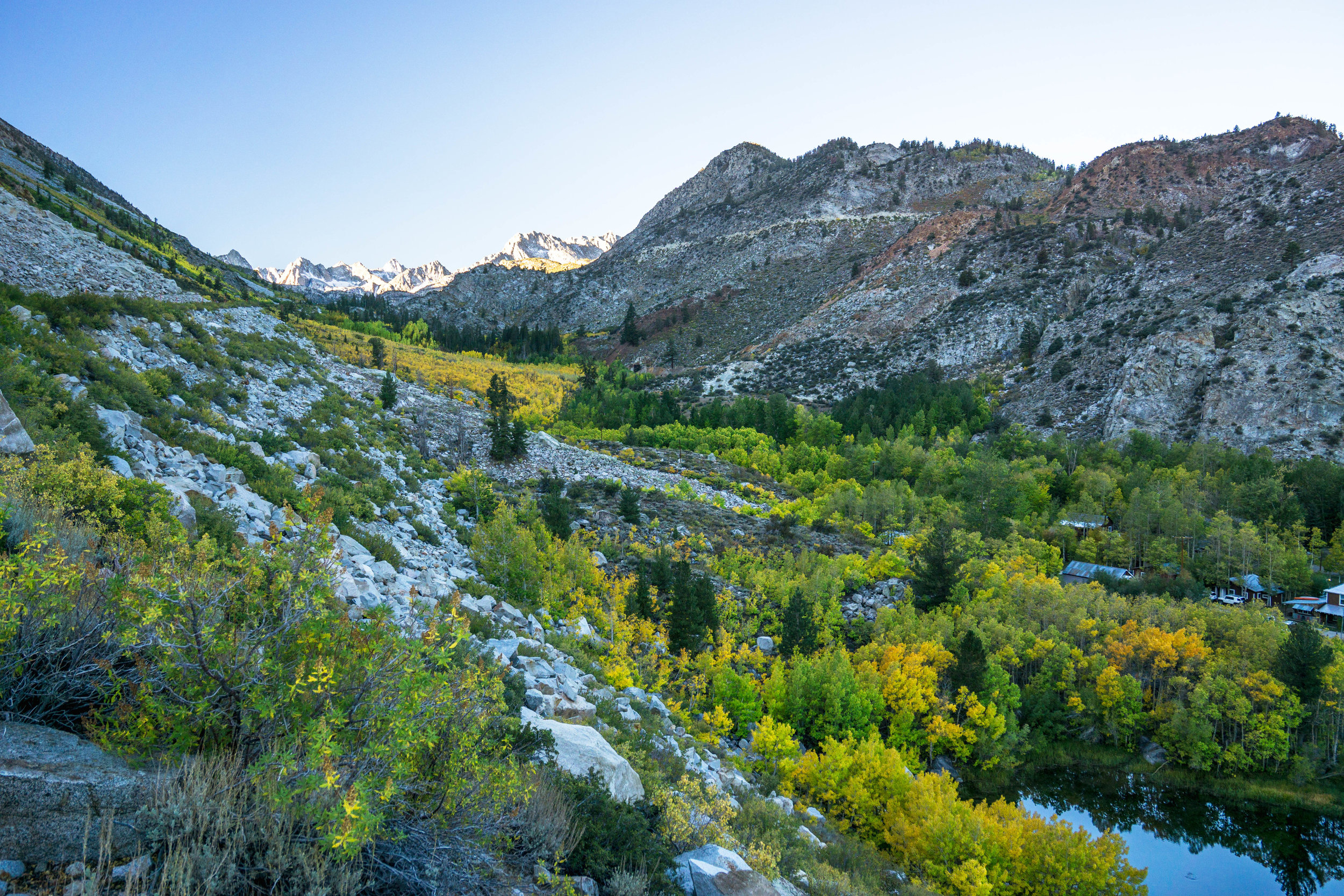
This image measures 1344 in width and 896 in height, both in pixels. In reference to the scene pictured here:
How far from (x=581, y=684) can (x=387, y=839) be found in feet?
22.6

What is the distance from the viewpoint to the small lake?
18.0 metres

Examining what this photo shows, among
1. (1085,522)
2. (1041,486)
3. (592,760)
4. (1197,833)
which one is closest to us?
(592,760)

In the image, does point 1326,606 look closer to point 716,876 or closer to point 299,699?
point 716,876

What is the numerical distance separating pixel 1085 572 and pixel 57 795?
40.6m

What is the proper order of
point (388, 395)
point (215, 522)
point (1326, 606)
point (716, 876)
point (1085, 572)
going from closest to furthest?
1. point (716, 876)
2. point (215, 522)
3. point (388, 395)
4. point (1326, 606)
5. point (1085, 572)

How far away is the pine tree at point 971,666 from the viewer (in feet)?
71.2

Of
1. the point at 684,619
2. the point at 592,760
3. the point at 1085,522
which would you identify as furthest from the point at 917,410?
the point at 592,760

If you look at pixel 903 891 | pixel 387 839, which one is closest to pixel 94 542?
pixel 387 839

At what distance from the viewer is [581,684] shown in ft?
34.2

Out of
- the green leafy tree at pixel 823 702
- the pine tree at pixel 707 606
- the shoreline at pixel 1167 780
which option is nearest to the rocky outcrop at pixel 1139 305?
the shoreline at pixel 1167 780

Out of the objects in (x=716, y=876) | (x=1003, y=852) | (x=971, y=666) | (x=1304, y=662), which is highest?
(x=716, y=876)

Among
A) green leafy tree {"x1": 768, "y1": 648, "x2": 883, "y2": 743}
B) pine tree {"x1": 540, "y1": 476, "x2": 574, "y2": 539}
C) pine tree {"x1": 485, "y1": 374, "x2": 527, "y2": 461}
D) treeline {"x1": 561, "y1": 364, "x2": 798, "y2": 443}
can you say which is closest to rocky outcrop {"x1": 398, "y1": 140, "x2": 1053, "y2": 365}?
treeline {"x1": 561, "y1": 364, "x2": 798, "y2": 443}

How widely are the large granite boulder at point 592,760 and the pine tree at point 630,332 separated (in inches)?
3340

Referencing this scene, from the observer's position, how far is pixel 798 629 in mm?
21641
